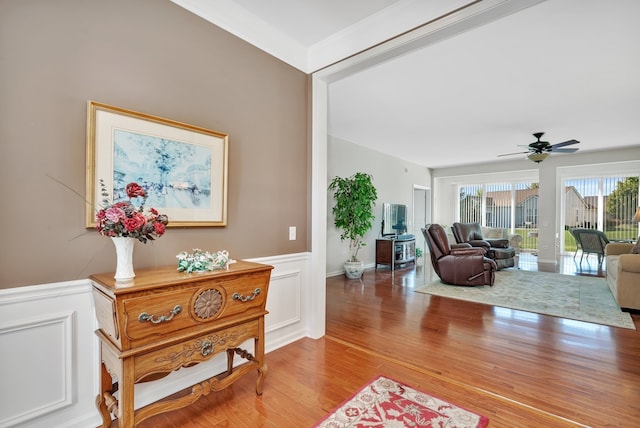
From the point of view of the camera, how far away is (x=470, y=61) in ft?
10.4

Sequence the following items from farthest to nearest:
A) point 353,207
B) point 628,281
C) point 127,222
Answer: point 353,207, point 628,281, point 127,222

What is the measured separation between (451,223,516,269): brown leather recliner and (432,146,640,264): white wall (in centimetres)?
195

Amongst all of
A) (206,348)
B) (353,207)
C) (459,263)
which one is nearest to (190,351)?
(206,348)

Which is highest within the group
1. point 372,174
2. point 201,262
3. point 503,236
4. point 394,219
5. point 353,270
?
point 372,174

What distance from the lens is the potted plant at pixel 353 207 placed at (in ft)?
18.0

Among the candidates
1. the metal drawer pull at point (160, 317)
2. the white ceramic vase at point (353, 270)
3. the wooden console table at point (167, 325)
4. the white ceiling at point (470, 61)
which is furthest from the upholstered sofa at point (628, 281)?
the metal drawer pull at point (160, 317)

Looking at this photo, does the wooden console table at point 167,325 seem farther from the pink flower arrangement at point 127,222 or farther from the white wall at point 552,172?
the white wall at point 552,172

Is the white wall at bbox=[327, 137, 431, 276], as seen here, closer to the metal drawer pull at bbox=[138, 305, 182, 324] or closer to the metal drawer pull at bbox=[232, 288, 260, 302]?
the metal drawer pull at bbox=[232, 288, 260, 302]

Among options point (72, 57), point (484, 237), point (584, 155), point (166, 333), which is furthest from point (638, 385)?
point (584, 155)

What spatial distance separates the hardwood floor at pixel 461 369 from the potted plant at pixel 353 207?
6.52 ft

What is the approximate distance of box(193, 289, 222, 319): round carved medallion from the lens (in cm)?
166

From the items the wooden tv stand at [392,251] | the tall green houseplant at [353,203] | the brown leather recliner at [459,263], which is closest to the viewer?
the brown leather recliner at [459,263]

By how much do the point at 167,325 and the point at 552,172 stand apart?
9409 mm

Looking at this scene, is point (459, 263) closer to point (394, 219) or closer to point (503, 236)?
point (394, 219)
